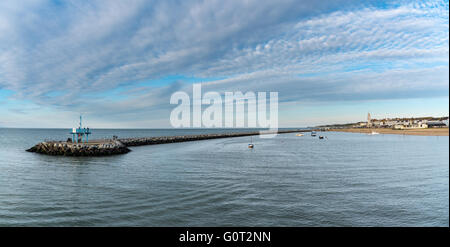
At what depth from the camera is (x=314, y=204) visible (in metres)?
14.0

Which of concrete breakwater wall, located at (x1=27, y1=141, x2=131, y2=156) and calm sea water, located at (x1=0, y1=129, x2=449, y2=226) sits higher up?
concrete breakwater wall, located at (x1=27, y1=141, x2=131, y2=156)

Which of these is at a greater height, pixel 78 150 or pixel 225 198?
pixel 78 150

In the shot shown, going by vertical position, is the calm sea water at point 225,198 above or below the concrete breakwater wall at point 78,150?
below

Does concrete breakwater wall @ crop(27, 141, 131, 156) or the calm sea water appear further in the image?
concrete breakwater wall @ crop(27, 141, 131, 156)

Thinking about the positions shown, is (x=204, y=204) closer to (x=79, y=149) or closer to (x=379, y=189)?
(x=379, y=189)

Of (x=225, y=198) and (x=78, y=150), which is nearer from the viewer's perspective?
(x=225, y=198)

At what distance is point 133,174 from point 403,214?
20.9 m

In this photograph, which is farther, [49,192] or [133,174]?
[133,174]

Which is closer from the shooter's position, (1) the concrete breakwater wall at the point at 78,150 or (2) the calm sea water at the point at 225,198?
(2) the calm sea water at the point at 225,198
